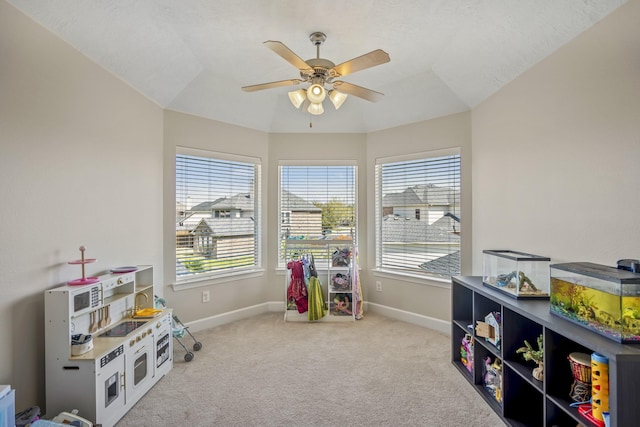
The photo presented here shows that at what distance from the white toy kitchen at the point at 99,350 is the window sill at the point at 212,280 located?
0.85 m

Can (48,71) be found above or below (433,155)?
above

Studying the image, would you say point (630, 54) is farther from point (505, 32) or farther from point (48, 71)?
point (48, 71)

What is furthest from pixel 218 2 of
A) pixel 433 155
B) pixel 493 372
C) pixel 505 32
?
pixel 493 372

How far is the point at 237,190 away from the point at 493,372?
10.8 feet

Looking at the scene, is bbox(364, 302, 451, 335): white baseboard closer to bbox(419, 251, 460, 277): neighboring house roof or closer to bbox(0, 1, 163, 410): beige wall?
bbox(419, 251, 460, 277): neighboring house roof

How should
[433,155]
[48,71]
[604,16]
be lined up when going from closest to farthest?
[604,16], [48,71], [433,155]

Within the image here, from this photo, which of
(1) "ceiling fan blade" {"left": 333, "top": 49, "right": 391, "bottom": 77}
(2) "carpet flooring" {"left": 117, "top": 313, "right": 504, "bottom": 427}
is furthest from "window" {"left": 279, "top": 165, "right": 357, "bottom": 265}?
(1) "ceiling fan blade" {"left": 333, "top": 49, "right": 391, "bottom": 77}

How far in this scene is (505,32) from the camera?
2.27 meters

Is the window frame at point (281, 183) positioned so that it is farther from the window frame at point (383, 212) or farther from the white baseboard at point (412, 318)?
the white baseboard at point (412, 318)

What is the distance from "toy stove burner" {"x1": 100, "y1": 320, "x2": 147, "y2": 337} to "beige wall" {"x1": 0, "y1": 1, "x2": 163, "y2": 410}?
38cm

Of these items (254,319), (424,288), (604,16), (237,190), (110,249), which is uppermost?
(604,16)

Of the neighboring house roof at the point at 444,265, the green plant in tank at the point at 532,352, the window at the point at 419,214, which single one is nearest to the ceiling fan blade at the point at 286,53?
the window at the point at 419,214

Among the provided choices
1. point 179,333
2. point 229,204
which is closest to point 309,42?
point 229,204

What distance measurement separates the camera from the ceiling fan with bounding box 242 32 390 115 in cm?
192
